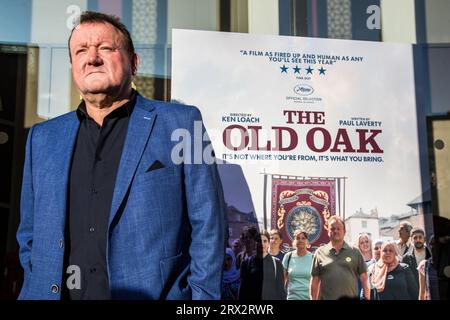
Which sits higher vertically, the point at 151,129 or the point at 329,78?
the point at 329,78

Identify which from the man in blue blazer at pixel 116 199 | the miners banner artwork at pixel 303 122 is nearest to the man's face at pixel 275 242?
the miners banner artwork at pixel 303 122

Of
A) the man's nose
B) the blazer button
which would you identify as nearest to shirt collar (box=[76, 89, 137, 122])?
the man's nose

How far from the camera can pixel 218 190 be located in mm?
2004

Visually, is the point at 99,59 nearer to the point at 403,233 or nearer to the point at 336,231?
the point at 336,231

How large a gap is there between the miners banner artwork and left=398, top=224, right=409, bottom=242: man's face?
3.1 inches

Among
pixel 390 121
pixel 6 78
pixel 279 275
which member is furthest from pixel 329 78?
pixel 6 78

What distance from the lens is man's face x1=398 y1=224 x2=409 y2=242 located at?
2.49 meters

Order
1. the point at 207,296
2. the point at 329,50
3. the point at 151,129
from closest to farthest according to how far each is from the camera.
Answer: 1. the point at 207,296
2. the point at 151,129
3. the point at 329,50

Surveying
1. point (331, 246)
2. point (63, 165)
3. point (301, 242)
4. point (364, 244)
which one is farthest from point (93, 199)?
point (364, 244)

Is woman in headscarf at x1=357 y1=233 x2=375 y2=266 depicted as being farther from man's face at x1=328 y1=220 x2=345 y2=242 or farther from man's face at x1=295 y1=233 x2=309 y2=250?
man's face at x1=295 y1=233 x2=309 y2=250

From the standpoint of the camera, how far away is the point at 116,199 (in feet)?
5.90

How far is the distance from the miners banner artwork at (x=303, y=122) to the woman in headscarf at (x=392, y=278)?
0.22m

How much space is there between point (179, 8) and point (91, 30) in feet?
2.01

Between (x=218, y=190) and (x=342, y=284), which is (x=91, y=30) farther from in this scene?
(x=342, y=284)
